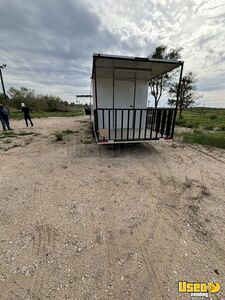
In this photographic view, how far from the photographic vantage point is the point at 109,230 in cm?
182

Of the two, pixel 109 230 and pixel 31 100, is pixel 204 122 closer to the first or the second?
pixel 109 230

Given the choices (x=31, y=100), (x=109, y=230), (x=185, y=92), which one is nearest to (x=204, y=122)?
(x=185, y=92)

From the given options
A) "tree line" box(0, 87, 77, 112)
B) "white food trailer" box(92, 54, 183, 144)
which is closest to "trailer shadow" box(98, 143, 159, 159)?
"white food trailer" box(92, 54, 183, 144)

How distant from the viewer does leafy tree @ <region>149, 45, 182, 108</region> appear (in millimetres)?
12500

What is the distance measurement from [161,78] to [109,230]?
14347mm

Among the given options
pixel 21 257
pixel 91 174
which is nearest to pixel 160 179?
pixel 91 174

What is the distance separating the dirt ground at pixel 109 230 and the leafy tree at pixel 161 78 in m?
11.2

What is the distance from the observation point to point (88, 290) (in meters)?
1.21

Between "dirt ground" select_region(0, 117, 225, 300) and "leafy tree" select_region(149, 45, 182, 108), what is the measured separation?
11.2 meters

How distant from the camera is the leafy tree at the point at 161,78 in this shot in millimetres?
12500

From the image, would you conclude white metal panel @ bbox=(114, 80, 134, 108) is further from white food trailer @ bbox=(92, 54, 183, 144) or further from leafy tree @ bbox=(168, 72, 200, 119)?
leafy tree @ bbox=(168, 72, 200, 119)

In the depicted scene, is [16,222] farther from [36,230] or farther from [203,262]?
[203,262]

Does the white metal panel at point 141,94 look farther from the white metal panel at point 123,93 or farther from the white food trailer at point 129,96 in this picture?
the white metal panel at point 123,93

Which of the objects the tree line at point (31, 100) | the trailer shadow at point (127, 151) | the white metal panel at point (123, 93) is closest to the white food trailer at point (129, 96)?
the white metal panel at point (123, 93)
